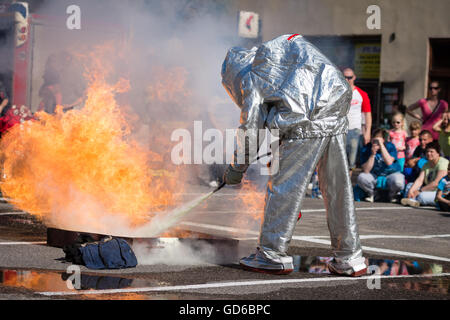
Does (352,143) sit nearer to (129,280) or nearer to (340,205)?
(340,205)

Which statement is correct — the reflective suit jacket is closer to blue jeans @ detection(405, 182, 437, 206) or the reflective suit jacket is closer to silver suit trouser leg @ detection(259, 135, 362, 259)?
silver suit trouser leg @ detection(259, 135, 362, 259)

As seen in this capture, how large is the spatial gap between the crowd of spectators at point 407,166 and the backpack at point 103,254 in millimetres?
6057

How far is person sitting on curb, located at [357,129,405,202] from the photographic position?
38.8ft

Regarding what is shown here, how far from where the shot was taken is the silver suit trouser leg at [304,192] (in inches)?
229

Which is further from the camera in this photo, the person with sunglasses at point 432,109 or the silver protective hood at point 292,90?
the person with sunglasses at point 432,109

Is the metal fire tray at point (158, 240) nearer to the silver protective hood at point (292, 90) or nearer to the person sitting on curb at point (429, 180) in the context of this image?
the silver protective hood at point (292, 90)

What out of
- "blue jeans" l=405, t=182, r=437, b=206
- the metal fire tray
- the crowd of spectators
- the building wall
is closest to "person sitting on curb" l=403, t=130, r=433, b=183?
the crowd of spectators

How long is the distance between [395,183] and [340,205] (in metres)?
6.09

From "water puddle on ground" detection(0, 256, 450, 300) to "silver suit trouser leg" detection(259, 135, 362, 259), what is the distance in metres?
0.34

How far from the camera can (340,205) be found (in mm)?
5949

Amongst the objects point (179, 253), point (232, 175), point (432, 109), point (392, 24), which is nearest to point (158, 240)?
point (179, 253)

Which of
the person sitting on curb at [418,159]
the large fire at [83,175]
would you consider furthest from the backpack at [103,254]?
the person sitting on curb at [418,159]

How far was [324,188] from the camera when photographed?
19.7 ft
